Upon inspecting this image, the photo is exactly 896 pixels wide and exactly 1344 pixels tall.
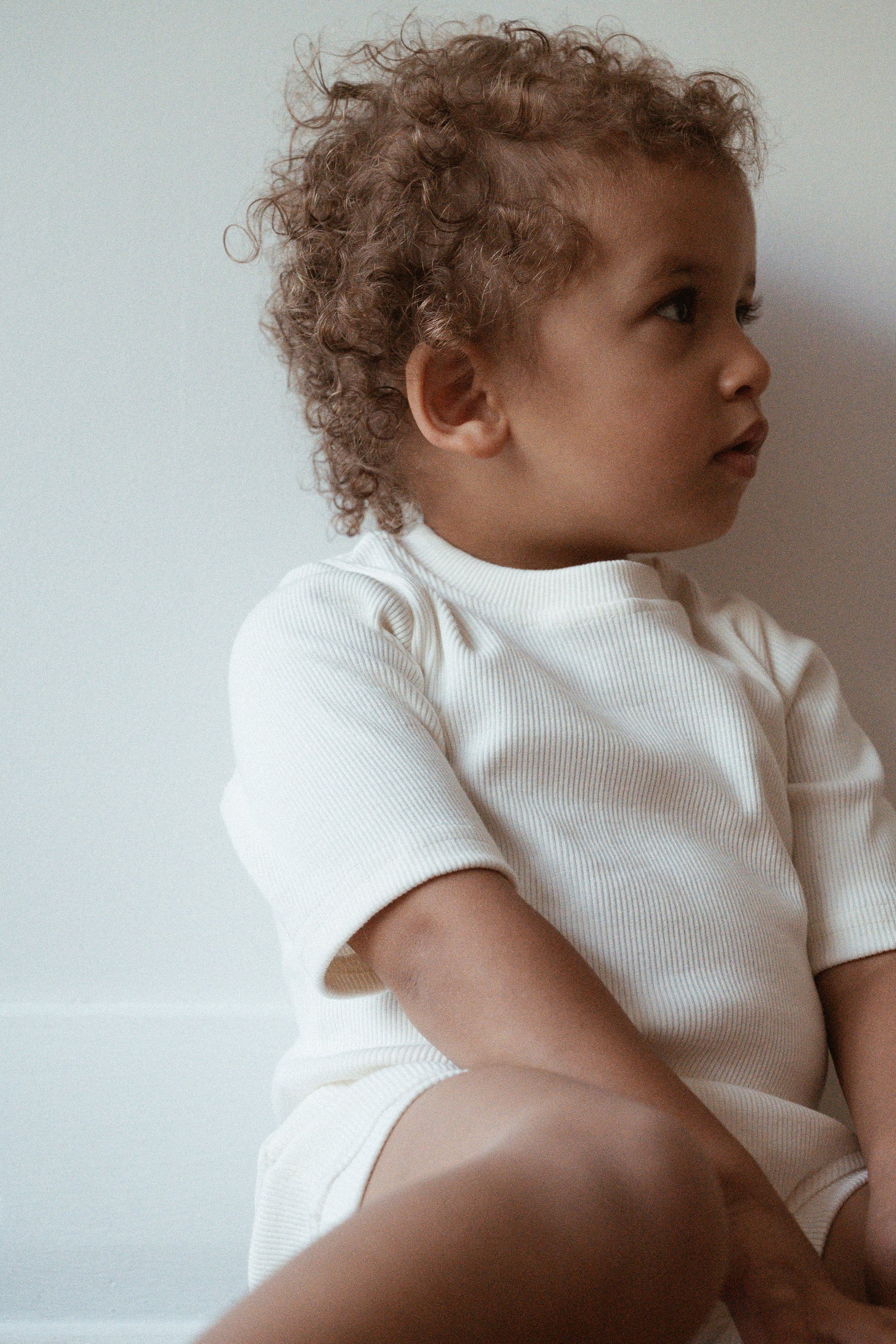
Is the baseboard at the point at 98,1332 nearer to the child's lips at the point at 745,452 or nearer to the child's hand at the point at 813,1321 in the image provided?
the child's hand at the point at 813,1321

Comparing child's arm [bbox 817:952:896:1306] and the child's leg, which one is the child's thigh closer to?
the child's leg

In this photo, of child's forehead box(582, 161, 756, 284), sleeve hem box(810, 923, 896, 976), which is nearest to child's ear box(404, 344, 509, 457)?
child's forehead box(582, 161, 756, 284)

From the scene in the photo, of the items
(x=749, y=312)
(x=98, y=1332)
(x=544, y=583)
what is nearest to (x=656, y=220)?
(x=749, y=312)

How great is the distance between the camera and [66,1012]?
0.96 metres

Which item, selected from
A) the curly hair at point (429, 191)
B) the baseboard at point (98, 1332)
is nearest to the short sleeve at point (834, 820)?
the curly hair at point (429, 191)

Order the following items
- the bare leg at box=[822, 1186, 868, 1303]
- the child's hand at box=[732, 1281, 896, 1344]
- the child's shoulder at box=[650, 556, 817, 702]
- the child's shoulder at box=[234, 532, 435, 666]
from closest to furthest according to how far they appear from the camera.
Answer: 1. the child's hand at box=[732, 1281, 896, 1344]
2. the bare leg at box=[822, 1186, 868, 1303]
3. the child's shoulder at box=[234, 532, 435, 666]
4. the child's shoulder at box=[650, 556, 817, 702]

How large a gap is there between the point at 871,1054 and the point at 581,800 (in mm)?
252

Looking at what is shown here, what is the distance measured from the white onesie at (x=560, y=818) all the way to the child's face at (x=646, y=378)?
5 centimetres

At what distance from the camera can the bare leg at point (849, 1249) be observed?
0.66 meters

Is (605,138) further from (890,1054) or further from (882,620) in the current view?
(890,1054)

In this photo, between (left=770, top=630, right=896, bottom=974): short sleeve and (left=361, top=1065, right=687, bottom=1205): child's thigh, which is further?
(left=770, top=630, right=896, bottom=974): short sleeve

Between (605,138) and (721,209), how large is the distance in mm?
93

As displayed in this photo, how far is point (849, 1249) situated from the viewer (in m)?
0.68

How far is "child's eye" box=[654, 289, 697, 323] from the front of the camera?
834 mm
